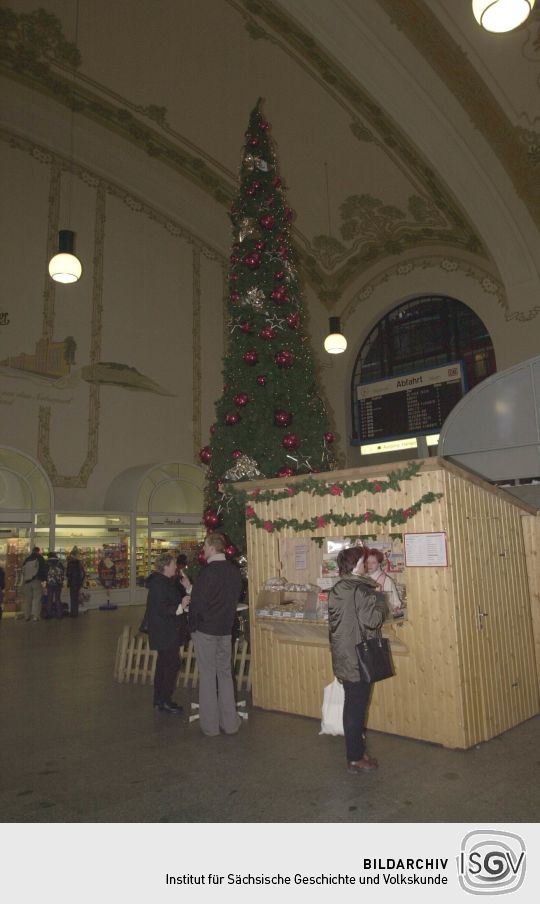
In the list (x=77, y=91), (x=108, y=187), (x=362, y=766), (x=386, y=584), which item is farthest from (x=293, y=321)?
(x=108, y=187)

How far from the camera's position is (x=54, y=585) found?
482 inches

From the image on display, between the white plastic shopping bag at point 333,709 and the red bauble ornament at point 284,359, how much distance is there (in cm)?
362

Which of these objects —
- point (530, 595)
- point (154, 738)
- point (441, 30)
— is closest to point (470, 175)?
point (441, 30)

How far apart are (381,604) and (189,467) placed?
12.1 metres

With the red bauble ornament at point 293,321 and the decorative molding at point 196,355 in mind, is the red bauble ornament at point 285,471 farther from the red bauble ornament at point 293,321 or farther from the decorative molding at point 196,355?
the decorative molding at point 196,355

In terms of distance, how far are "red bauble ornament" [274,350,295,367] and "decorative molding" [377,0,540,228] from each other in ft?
21.7

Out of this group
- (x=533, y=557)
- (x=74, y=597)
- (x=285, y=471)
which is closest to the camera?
(x=533, y=557)

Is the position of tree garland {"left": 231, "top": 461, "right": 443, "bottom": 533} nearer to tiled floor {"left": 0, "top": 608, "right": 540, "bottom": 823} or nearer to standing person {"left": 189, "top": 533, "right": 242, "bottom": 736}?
standing person {"left": 189, "top": 533, "right": 242, "bottom": 736}

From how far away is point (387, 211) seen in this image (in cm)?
1450

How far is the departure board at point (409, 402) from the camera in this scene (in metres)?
14.7

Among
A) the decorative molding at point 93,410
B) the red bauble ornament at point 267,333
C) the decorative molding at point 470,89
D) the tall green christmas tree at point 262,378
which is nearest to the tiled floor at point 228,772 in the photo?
the tall green christmas tree at point 262,378

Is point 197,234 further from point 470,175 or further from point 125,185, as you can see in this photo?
point 470,175

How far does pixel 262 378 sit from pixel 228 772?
4.13 meters

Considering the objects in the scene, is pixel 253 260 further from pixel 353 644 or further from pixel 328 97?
pixel 328 97
